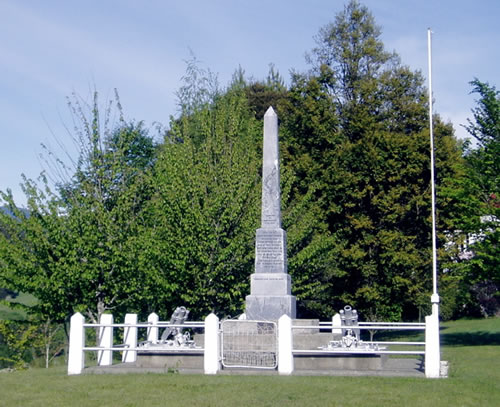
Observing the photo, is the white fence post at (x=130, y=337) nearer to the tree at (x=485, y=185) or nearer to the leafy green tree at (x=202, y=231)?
the leafy green tree at (x=202, y=231)

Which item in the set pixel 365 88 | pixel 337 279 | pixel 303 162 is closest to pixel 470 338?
pixel 337 279

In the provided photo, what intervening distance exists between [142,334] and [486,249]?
14345 millimetres

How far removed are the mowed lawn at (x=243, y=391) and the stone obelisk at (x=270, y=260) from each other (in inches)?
169

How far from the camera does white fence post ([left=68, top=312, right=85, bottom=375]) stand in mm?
14156

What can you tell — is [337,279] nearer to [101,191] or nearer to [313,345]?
[101,191]

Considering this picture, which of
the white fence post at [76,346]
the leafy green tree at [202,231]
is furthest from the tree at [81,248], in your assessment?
the white fence post at [76,346]

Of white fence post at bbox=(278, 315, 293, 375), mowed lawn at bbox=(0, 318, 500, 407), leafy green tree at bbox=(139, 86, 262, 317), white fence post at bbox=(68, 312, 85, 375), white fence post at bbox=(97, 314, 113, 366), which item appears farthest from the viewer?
leafy green tree at bbox=(139, 86, 262, 317)

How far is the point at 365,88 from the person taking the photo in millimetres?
34406

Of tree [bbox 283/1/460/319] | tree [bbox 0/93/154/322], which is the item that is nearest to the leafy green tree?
tree [bbox 0/93/154/322]

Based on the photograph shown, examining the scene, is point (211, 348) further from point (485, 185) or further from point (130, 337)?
point (485, 185)

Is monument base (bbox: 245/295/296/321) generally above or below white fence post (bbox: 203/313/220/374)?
above

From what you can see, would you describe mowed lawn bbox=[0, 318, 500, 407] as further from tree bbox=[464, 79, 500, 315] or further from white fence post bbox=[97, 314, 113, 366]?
tree bbox=[464, 79, 500, 315]

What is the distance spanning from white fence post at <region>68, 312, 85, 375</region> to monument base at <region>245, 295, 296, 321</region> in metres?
4.66

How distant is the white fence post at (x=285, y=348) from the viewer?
13508mm
